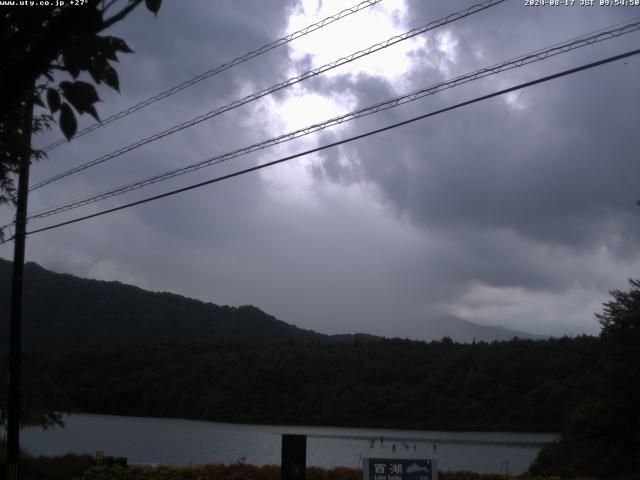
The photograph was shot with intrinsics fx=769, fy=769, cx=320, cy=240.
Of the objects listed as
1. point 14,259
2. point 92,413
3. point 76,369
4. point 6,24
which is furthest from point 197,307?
point 6,24

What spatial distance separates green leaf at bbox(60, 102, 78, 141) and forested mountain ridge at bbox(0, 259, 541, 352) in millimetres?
38864

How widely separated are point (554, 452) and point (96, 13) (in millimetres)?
25722

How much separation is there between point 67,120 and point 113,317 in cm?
6870

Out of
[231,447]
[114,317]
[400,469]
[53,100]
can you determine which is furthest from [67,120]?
[114,317]

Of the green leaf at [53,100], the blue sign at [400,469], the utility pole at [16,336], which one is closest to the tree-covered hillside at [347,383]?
the utility pole at [16,336]

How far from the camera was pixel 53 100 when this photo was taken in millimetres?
3875

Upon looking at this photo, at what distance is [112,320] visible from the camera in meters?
69.8

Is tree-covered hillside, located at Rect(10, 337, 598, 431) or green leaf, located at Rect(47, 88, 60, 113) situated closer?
green leaf, located at Rect(47, 88, 60, 113)

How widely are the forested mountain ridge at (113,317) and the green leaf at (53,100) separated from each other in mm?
38846

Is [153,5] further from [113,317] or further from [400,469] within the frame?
[113,317]

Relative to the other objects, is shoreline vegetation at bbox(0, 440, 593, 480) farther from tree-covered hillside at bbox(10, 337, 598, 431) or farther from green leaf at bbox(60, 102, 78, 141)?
tree-covered hillside at bbox(10, 337, 598, 431)

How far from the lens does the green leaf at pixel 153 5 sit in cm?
394

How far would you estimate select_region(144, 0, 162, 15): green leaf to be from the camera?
394 cm

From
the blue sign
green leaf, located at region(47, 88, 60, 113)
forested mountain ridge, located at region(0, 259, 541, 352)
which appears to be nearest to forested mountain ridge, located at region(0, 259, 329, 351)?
forested mountain ridge, located at region(0, 259, 541, 352)
